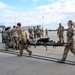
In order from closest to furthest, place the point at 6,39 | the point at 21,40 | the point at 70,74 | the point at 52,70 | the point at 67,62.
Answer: the point at 70,74
the point at 52,70
the point at 67,62
the point at 21,40
the point at 6,39

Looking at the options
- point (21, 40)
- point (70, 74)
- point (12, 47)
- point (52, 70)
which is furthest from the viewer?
point (12, 47)

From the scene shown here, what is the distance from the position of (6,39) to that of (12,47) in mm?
1168

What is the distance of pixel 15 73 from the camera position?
694 centimetres

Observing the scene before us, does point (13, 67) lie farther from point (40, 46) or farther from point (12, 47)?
point (40, 46)

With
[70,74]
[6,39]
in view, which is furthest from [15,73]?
[6,39]

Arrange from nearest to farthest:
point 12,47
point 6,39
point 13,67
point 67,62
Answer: point 13,67, point 67,62, point 6,39, point 12,47

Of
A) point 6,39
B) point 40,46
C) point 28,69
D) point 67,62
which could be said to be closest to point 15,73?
point 28,69

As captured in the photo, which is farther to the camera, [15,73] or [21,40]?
[21,40]

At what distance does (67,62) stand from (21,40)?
9.70 feet

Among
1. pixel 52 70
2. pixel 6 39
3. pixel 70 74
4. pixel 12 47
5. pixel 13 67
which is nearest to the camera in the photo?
pixel 70 74

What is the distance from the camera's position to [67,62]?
860 cm

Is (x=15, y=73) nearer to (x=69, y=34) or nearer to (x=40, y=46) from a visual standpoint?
(x=69, y=34)

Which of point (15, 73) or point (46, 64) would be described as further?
point (46, 64)

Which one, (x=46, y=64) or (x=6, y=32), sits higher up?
(x=6, y=32)
